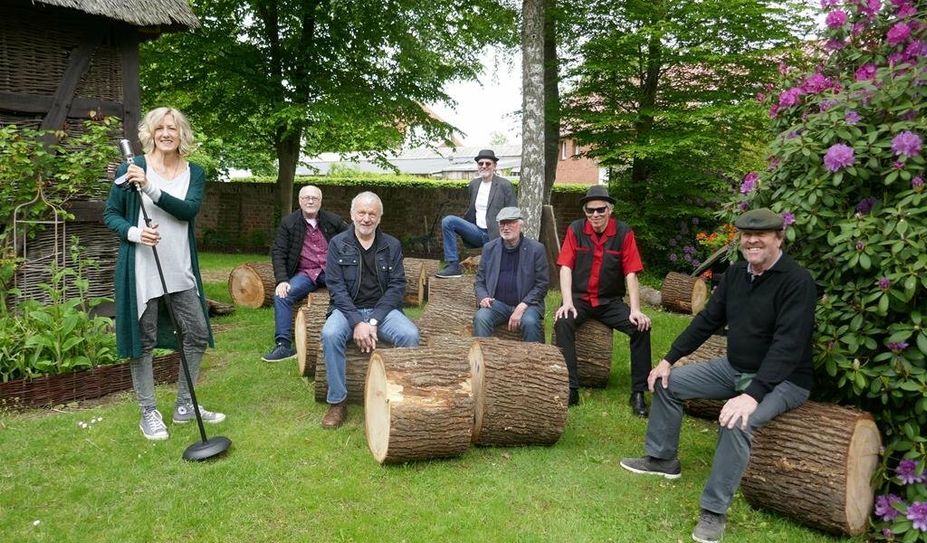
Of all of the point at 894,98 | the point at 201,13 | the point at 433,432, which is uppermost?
the point at 201,13

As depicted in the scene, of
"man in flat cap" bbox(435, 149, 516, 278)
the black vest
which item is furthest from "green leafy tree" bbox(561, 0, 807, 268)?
the black vest

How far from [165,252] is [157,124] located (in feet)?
2.66

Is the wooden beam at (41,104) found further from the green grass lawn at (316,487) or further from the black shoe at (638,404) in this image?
the black shoe at (638,404)

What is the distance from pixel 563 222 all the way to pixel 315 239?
1006 cm

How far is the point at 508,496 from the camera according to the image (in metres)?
3.75

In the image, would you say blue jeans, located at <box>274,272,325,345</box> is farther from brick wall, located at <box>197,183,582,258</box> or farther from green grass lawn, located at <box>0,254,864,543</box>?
brick wall, located at <box>197,183,582,258</box>

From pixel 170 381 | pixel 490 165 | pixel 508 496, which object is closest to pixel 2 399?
pixel 170 381

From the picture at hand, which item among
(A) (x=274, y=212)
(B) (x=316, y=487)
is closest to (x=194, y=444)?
(B) (x=316, y=487)

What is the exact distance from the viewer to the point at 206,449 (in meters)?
4.07

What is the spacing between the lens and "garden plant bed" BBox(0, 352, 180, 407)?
488cm

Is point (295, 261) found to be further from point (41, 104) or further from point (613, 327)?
point (613, 327)

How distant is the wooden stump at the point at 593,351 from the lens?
5598mm

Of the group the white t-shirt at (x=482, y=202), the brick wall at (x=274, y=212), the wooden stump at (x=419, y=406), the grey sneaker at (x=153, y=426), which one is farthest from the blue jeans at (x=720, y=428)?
the brick wall at (x=274, y=212)

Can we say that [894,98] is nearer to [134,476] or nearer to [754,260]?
→ [754,260]
